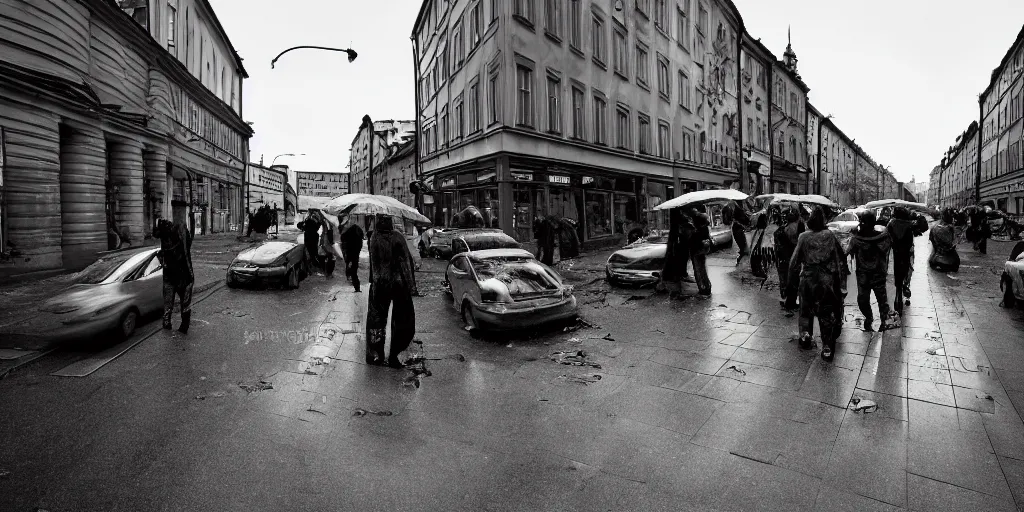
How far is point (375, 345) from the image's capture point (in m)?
6.63

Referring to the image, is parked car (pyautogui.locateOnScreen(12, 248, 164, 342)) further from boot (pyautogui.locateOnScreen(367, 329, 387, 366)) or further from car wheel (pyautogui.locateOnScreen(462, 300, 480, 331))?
car wheel (pyautogui.locateOnScreen(462, 300, 480, 331))

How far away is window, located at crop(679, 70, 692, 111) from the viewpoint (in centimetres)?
3228

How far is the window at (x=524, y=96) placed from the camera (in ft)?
65.9

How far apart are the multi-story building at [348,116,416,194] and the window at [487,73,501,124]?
22.9 metres

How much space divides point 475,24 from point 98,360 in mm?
19677

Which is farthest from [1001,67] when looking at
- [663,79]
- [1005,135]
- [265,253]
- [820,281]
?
[265,253]

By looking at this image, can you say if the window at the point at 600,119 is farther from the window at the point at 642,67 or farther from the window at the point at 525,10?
the window at the point at 525,10

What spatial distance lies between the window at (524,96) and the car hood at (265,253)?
993 cm

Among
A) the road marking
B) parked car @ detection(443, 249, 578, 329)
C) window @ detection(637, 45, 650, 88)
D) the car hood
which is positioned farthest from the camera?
window @ detection(637, 45, 650, 88)

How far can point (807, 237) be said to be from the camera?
684 centimetres

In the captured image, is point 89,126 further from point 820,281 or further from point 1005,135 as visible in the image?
point 1005,135

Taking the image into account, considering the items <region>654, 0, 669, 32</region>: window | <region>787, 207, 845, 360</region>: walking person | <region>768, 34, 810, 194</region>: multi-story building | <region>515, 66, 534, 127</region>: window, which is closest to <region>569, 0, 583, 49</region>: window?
<region>515, 66, 534, 127</region>: window

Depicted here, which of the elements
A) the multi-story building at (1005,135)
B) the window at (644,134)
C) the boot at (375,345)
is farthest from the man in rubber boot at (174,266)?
the multi-story building at (1005,135)

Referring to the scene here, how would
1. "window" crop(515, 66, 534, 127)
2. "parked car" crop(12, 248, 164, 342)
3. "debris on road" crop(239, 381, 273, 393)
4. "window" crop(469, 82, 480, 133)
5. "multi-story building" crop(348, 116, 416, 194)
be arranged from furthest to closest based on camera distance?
"multi-story building" crop(348, 116, 416, 194)
"window" crop(469, 82, 480, 133)
"window" crop(515, 66, 534, 127)
"parked car" crop(12, 248, 164, 342)
"debris on road" crop(239, 381, 273, 393)
